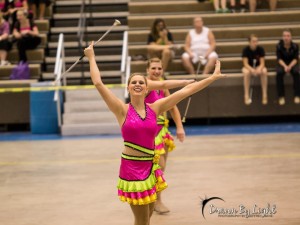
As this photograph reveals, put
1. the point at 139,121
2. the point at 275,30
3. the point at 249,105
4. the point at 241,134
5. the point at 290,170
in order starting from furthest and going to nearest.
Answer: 1. the point at 275,30
2. the point at 249,105
3. the point at 241,134
4. the point at 290,170
5. the point at 139,121

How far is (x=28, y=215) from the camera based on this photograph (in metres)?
8.81

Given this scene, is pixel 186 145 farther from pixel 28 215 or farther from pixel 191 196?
pixel 28 215

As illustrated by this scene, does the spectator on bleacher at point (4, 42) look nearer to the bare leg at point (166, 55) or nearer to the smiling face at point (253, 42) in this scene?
the bare leg at point (166, 55)

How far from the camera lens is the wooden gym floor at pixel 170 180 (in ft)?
28.3

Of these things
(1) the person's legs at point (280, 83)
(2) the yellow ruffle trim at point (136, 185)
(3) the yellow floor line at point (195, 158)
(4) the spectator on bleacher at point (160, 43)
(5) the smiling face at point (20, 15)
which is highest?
(5) the smiling face at point (20, 15)

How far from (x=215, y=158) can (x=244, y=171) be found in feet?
4.12

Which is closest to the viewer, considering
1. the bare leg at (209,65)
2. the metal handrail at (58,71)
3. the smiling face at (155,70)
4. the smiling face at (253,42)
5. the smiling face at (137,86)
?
the smiling face at (137,86)

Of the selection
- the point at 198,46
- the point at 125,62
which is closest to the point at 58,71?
the point at 125,62

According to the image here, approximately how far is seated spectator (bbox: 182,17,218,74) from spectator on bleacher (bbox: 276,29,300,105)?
1493mm

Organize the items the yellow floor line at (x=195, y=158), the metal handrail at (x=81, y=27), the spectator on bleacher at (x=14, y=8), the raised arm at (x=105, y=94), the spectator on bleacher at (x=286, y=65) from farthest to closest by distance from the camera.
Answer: the spectator on bleacher at (x=14, y=8)
the metal handrail at (x=81, y=27)
the spectator on bleacher at (x=286, y=65)
the yellow floor line at (x=195, y=158)
the raised arm at (x=105, y=94)

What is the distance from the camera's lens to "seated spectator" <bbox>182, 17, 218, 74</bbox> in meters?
16.6

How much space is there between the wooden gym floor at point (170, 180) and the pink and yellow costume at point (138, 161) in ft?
5.43

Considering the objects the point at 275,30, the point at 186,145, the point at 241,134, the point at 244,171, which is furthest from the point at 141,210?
the point at 275,30

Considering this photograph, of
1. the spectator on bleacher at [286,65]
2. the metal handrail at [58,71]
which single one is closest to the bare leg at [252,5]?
the spectator on bleacher at [286,65]
